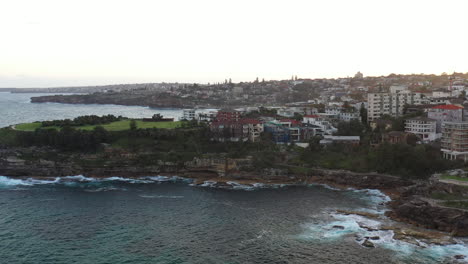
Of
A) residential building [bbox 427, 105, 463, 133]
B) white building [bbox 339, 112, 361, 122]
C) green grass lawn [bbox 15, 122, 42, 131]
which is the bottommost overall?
green grass lawn [bbox 15, 122, 42, 131]

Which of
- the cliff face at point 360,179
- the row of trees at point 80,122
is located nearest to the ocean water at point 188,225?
the cliff face at point 360,179

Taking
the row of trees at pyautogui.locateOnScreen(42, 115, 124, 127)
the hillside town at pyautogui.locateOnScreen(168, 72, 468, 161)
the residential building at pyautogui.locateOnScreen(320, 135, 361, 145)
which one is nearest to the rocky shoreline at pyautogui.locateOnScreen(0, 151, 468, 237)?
the residential building at pyautogui.locateOnScreen(320, 135, 361, 145)

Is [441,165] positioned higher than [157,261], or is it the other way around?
[441,165]

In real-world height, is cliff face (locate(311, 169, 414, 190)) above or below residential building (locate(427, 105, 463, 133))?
below

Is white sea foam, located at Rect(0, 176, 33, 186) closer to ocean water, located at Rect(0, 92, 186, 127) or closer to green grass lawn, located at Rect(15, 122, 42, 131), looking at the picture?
green grass lawn, located at Rect(15, 122, 42, 131)

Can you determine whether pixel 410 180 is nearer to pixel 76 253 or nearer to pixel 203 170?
pixel 203 170

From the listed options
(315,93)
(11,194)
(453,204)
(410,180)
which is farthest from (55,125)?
(315,93)
